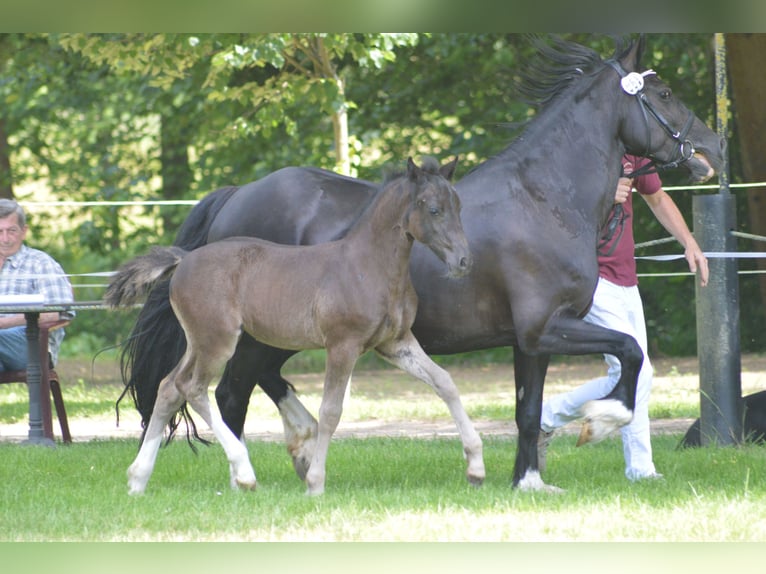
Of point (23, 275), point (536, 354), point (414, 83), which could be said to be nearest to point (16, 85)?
point (414, 83)

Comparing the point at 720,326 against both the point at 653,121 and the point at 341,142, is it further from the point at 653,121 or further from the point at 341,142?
the point at 341,142

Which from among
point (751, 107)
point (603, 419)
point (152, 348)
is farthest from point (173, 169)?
point (603, 419)

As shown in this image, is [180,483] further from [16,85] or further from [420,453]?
[16,85]

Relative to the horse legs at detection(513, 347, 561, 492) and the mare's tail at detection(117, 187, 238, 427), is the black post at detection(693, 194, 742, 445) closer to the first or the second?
the horse legs at detection(513, 347, 561, 492)

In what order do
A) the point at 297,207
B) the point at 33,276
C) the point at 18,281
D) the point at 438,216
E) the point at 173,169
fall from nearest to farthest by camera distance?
1. the point at 438,216
2. the point at 297,207
3. the point at 33,276
4. the point at 18,281
5. the point at 173,169

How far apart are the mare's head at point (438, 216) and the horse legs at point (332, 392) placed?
657 millimetres

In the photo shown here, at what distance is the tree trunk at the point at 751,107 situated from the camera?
11.9m

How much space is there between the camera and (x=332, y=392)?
561 centimetres

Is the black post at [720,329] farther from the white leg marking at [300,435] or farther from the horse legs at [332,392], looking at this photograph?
the horse legs at [332,392]

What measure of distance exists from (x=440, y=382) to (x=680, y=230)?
1.91m

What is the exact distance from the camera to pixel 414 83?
1545cm

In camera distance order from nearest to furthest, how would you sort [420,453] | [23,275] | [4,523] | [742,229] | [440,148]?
[4,523]
[420,453]
[23,275]
[742,229]
[440,148]

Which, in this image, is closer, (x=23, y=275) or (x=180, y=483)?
Answer: (x=180, y=483)

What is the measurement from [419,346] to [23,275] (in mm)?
3884
